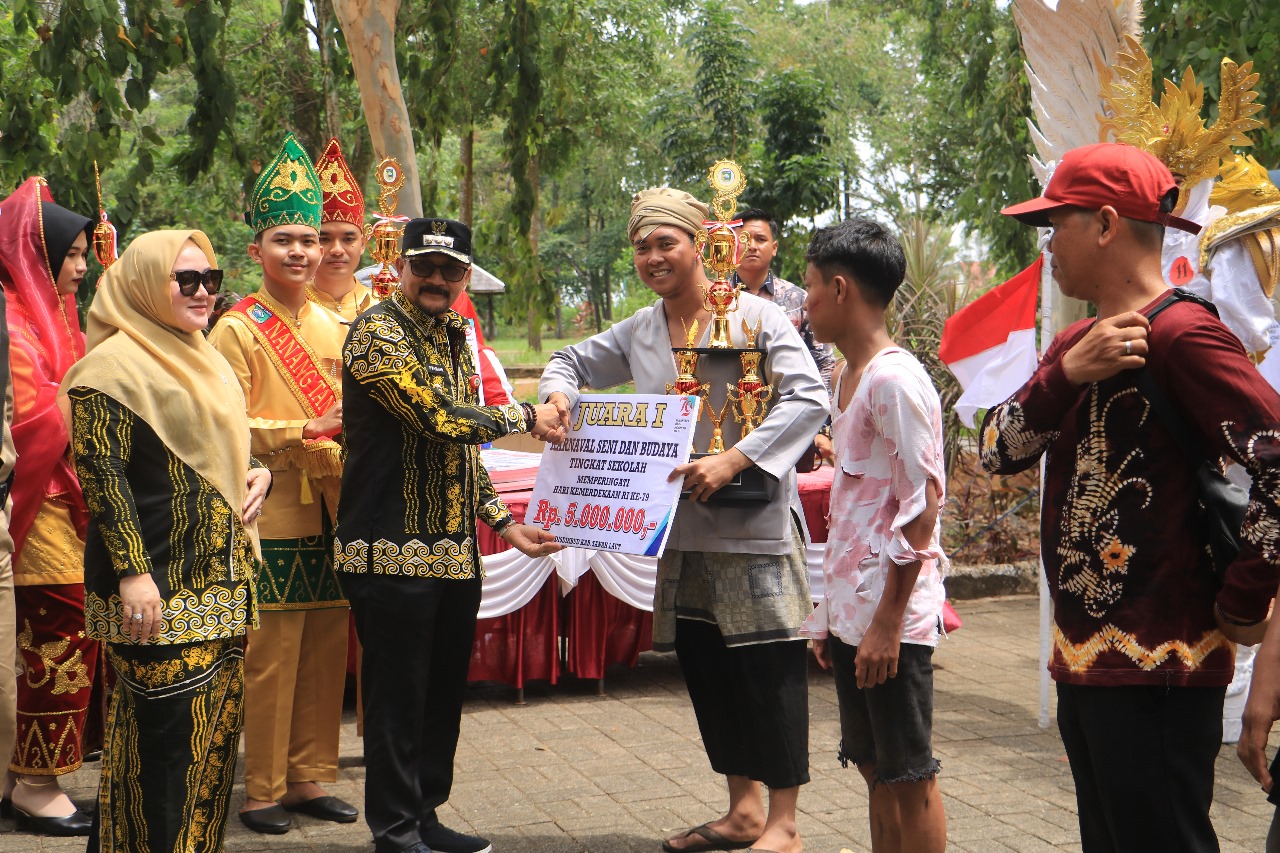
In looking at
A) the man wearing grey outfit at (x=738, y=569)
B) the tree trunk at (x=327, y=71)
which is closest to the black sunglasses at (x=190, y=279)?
the man wearing grey outfit at (x=738, y=569)

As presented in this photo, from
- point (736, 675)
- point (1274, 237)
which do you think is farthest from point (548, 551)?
point (1274, 237)

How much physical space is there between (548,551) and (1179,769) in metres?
2.31

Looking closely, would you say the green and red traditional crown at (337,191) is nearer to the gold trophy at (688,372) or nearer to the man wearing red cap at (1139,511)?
the gold trophy at (688,372)

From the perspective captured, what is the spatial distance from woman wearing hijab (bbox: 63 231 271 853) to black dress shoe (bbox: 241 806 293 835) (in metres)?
1.00

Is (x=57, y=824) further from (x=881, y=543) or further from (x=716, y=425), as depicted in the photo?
(x=881, y=543)

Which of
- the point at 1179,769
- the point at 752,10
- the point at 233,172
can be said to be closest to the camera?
the point at 1179,769

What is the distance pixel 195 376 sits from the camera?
3389 mm

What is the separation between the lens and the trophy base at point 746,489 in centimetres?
397

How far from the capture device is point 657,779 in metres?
5.00

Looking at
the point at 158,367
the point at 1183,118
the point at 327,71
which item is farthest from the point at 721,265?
the point at 327,71

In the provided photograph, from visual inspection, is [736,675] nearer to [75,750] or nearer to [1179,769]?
[1179,769]

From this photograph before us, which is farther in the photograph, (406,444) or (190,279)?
(406,444)

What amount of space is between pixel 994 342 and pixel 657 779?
2.51 metres

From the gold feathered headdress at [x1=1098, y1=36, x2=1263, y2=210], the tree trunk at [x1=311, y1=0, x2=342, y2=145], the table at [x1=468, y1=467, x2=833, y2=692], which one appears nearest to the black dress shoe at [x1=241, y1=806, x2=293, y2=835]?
the table at [x1=468, y1=467, x2=833, y2=692]
